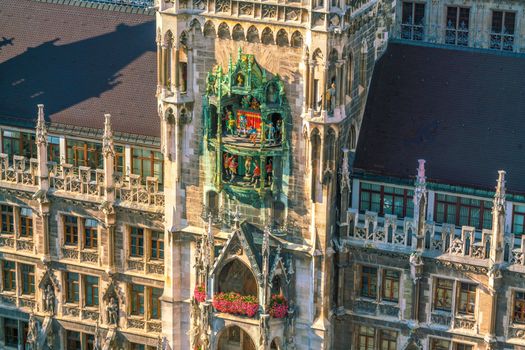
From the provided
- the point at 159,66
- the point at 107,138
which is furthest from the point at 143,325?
the point at 159,66

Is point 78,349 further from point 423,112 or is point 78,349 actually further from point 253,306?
point 423,112

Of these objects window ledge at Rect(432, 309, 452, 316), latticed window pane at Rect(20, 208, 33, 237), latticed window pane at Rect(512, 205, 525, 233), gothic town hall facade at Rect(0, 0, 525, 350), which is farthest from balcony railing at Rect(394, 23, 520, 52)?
latticed window pane at Rect(20, 208, 33, 237)

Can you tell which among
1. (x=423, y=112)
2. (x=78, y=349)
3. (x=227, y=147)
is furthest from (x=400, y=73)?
(x=78, y=349)

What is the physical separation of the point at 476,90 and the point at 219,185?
15753 millimetres

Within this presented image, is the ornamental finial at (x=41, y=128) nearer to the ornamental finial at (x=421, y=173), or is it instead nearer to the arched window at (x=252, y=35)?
the arched window at (x=252, y=35)

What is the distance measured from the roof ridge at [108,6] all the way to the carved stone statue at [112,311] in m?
18.3

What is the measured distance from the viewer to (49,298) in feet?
364

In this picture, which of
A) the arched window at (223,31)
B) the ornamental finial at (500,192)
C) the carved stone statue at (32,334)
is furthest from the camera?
the carved stone statue at (32,334)

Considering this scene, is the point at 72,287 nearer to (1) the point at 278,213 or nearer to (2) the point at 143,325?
(2) the point at 143,325

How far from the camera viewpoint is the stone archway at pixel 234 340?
104000 mm

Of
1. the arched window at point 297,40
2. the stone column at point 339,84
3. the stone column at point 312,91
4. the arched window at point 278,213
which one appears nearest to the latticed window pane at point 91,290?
the arched window at point 278,213

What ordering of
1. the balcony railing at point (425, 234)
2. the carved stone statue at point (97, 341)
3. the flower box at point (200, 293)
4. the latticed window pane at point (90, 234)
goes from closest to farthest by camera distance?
the balcony railing at point (425, 234) → the flower box at point (200, 293) → the latticed window pane at point (90, 234) → the carved stone statue at point (97, 341)

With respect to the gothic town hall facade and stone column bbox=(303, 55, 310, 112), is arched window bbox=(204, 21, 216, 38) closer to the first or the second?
the gothic town hall facade

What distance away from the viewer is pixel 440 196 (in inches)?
3986
